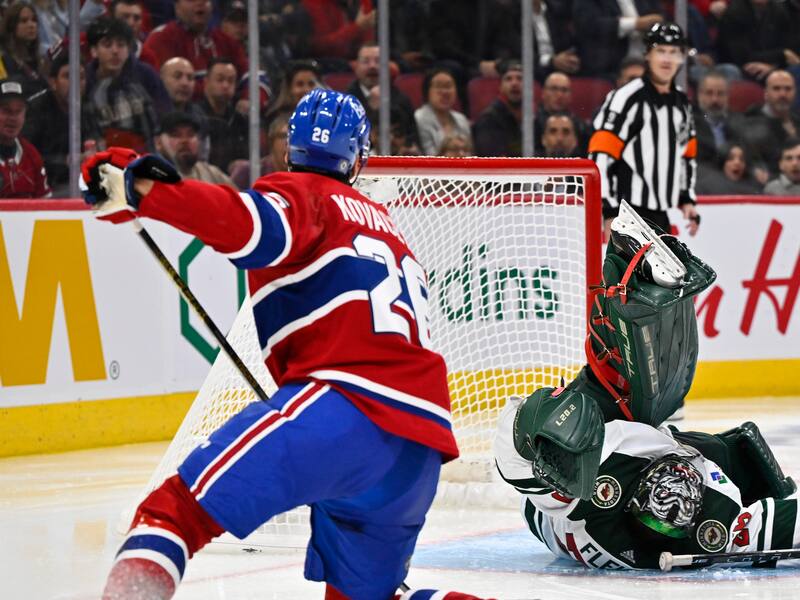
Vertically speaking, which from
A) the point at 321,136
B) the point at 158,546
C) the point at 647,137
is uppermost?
the point at 321,136

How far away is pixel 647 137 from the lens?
6.63 m

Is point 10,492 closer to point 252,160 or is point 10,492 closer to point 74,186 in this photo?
point 74,186

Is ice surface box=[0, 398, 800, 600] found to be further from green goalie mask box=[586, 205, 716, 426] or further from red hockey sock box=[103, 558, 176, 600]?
red hockey sock box=[103, 558, 176, 600]

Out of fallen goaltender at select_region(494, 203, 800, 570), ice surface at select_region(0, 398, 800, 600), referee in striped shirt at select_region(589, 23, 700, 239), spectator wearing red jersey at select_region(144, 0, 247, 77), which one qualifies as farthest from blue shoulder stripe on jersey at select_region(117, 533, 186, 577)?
spectator wearing red jersey at select_region(144, 0, 247, 77)

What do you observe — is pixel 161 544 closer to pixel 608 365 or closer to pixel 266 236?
pixel 266 236

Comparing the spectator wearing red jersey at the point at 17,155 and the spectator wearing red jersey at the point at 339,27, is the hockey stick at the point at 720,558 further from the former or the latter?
the spectator wearing red jersey at the point at 339,27

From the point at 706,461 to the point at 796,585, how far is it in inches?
14.3

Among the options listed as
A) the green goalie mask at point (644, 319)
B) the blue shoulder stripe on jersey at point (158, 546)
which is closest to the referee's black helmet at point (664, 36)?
the green goalie mask at point (644, 319)

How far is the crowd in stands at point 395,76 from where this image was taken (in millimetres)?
6199

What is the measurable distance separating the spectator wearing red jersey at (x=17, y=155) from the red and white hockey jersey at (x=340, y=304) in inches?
140

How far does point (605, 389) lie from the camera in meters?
3.76

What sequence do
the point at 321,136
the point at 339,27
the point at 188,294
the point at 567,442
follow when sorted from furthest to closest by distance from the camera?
the point at 339,27, the point at 567,442, the point at 188,294, the point at 321,136

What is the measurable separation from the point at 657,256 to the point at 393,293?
46.0 inches

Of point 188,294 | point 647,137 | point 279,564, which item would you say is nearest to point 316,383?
point 188,294
